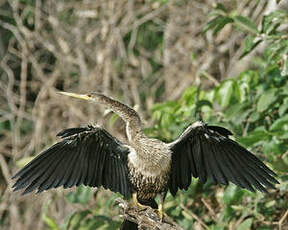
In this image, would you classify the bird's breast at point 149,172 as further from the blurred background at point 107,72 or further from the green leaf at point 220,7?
the green leaf at point 220,7

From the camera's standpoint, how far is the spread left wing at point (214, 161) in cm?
284

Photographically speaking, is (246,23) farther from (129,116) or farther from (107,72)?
(107,72)

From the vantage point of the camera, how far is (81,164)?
294 cm

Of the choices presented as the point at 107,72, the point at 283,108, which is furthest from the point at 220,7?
the point at 107,72

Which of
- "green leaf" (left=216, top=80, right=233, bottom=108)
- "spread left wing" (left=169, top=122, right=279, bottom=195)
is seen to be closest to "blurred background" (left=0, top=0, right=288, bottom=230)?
"green leaf" (left=216, top=80, right=233, bottom=108)

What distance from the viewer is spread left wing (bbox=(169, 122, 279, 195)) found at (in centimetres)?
284

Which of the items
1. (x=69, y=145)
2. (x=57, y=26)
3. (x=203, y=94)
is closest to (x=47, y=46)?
(x=57, y=26)

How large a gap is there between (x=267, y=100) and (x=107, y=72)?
8.37 feet

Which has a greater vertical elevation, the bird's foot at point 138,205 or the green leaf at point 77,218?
the bird's foot at point 138,205

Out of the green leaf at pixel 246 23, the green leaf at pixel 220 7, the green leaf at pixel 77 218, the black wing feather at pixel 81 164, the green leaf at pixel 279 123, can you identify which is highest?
the green leaf at pixel 220 7

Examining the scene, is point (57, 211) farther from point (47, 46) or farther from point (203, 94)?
point (203, 94)

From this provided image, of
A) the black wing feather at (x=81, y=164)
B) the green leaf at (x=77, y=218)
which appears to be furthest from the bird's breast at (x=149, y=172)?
the green leaf at (x=77, y=218)

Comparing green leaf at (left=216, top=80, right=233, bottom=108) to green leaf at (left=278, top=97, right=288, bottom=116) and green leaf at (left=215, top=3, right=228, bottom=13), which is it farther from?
green leaf at (left=215, top=3, right=228, bottom=13)

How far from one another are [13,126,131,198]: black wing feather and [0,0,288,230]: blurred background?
0.74 m
